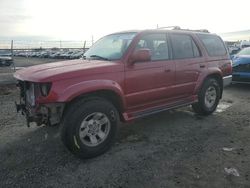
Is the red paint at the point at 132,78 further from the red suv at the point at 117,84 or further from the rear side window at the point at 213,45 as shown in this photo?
the rear side window at the point at 213,45

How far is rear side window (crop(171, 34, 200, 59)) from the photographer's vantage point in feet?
18.2

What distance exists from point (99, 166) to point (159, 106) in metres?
1.82

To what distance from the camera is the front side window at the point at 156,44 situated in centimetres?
504

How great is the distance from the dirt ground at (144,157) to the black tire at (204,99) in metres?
0.23

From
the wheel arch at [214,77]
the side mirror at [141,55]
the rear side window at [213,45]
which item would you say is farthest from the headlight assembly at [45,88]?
the rear side window at [213,45]

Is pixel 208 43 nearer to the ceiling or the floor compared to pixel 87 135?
nearer to the ceiling

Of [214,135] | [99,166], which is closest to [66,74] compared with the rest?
[99,166]

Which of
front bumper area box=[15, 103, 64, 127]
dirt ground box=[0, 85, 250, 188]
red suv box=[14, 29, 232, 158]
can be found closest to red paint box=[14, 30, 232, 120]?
red suv box=[14, 29, 232, 158]

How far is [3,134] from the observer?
17.1ft

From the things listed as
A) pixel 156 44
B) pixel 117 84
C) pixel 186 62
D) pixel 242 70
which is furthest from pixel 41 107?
pixel 242 70

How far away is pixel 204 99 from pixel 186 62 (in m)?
1.04

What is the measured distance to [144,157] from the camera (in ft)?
13.9

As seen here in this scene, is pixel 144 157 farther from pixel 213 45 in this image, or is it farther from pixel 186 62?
pixel 213 45

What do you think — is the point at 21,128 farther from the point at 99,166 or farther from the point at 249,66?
the point at 249,66
